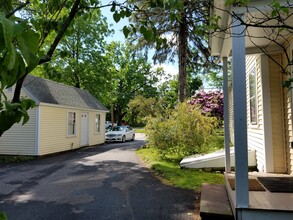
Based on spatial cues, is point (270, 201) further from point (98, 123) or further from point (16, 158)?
point (98, 123)

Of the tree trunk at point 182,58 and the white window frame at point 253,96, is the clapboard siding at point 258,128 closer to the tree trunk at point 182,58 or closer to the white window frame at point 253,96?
the white window frame at point 253,96

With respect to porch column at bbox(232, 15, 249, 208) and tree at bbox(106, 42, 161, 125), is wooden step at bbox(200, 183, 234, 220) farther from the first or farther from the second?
tree at bbox(106, 42, 161, 125)

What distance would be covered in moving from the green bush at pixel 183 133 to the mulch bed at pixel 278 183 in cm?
459

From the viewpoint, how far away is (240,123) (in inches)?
150

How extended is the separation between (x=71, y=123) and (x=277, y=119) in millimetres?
12399

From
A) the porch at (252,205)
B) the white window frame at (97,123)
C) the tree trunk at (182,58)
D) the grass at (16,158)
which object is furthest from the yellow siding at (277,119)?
the white window frame at (97,123)

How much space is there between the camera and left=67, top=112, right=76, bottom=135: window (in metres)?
16.2

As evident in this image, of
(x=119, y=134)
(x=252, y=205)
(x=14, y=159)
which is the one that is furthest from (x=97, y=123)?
(x=252, y=205)

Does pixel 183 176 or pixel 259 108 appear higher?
pixel 259 108

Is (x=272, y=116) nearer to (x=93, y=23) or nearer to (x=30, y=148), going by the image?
→ (x=30, y=148)

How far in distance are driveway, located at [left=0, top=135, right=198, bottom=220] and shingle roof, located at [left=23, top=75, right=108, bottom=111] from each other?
17.2 feet

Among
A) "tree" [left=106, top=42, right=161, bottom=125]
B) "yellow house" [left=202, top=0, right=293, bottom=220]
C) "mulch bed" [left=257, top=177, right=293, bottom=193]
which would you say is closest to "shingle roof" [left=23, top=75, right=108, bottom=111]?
"yellow house" [left=202, top=0, right=293, bottom=220]

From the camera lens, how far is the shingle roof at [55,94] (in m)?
13.8

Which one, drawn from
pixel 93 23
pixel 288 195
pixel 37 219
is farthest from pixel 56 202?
pixel 93 23
